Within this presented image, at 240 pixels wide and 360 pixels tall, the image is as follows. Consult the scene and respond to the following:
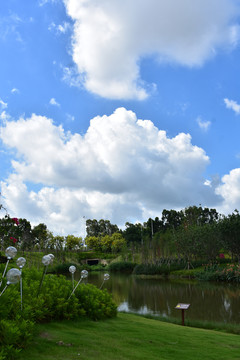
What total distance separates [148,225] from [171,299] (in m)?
57.7


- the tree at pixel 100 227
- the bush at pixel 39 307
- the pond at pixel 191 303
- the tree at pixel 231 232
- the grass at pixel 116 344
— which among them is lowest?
the pond at pixel 191 303

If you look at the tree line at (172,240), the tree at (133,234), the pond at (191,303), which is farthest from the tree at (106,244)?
the pond at (191,303)

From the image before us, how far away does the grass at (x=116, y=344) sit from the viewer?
517cm

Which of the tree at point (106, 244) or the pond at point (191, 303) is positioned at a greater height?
the tree at point (106, 244)

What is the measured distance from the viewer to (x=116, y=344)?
6.09 metres

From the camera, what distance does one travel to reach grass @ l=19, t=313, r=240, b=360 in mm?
5172

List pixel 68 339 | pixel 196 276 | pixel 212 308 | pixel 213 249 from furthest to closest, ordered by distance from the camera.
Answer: pixel 213 249 → pixel 196 276 → pixel 212 308 → pixel 68 339

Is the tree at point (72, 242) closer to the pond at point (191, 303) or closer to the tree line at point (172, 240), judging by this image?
the tree line at point (172, 240)

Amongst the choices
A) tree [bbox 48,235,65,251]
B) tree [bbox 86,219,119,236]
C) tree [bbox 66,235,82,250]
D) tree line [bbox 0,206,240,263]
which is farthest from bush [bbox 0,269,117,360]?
tree [bbox 86,219,119,236]

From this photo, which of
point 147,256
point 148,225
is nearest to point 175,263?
point 147,256

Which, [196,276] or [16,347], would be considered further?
[196,276]

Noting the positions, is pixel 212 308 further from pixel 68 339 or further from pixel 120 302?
pixel 68 339

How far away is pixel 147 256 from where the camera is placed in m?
46.1

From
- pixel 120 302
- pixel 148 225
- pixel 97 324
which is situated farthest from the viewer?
pixel 148 225
